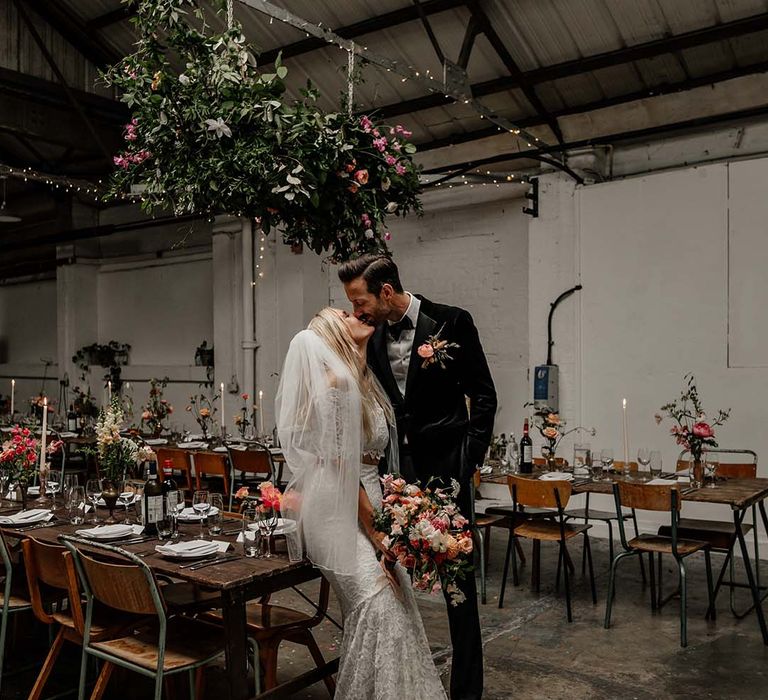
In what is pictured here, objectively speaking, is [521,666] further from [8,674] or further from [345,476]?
[8,674]

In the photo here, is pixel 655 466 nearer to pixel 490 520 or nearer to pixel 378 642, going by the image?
pixel 490 520

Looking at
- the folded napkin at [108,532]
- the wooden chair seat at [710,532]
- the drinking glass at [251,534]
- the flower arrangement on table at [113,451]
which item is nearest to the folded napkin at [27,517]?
the flower arrangement on table at [113,451]

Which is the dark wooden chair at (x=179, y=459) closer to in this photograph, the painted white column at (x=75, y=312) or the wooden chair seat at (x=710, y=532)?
the wooden chair seat at (x=710, y=532)

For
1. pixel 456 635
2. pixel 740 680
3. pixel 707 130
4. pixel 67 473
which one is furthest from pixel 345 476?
pixel 67 473

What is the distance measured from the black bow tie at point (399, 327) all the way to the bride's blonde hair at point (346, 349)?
368 millimetres

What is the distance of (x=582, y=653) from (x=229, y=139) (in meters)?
3.26

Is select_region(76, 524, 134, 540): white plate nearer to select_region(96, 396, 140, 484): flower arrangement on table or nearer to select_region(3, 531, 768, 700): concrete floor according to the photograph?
select_region(96, 396, 140, 484): flower arrangement on table

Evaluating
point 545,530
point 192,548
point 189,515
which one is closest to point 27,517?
point 189,515

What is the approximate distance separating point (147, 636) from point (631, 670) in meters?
2.47

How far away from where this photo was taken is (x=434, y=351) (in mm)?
3486

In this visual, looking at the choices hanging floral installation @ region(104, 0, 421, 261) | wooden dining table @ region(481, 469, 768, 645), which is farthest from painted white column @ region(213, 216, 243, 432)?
hanging floral installation @ region(104, 0, 421, 261)

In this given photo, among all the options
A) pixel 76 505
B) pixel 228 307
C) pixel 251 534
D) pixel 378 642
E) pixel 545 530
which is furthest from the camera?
pixel 228 307

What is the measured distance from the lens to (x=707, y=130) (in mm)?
7484

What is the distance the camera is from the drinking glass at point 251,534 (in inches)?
129
